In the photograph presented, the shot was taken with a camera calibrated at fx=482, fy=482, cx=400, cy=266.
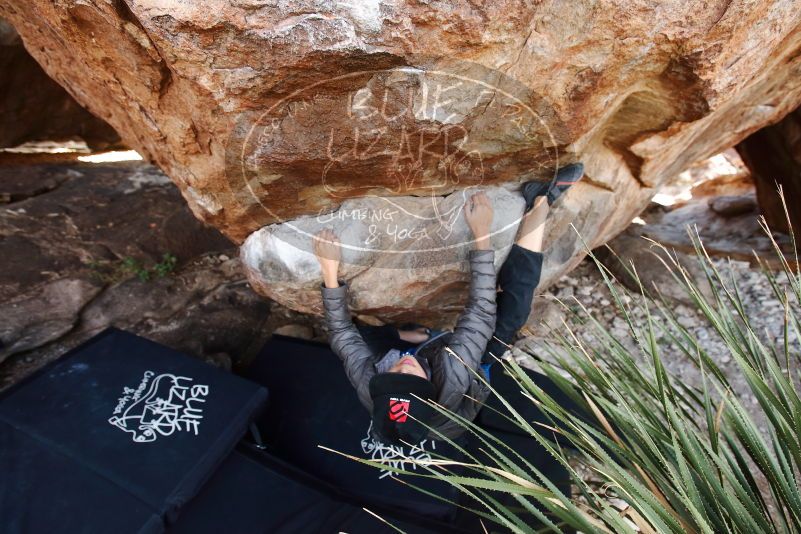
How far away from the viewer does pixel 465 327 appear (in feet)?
6.83

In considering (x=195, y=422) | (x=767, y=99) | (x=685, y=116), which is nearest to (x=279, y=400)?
(x=195, y=422)

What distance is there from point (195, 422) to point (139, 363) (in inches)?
19.0

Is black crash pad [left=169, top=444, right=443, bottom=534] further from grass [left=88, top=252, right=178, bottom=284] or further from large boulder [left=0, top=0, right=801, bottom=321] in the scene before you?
grass [left=88, top=252, right=178, bottom=284]

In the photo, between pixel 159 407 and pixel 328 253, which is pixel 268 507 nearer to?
pixel 159 407

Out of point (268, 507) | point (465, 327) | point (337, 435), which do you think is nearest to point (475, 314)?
point (465, 327)

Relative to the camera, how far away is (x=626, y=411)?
1.07 meters

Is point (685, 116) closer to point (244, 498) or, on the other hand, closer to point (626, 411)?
point (626, 411)

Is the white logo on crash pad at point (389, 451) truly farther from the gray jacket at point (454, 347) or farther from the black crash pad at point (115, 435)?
the black crash pad at point (115, 435)

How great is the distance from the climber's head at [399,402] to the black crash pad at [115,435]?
2.09ft

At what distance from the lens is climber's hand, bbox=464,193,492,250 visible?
2146 millimetres

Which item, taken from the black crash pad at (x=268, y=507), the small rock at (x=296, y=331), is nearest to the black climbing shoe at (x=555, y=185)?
the black crash pad at (x=268, y=507)

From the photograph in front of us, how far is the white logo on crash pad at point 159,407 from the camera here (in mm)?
1986

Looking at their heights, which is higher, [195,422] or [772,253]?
[772,253]

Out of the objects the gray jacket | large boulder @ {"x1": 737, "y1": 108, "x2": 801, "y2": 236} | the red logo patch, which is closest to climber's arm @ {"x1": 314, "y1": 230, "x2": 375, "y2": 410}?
the gray jacket
